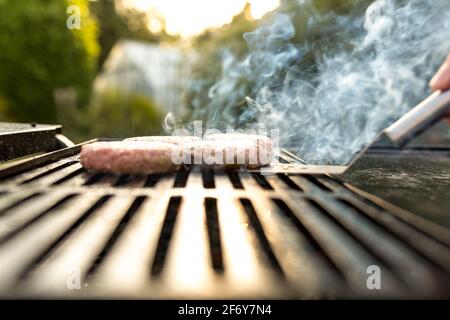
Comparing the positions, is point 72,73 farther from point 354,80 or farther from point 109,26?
point 109,26

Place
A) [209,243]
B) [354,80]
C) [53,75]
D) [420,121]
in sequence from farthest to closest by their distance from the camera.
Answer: [53,75]
[354,80]
[420,121]
[209,243]

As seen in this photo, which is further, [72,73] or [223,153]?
[72,73]

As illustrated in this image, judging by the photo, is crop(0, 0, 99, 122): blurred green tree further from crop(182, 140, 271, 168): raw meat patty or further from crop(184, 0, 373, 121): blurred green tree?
crop(182, 140, 271, 168): raw meat patty

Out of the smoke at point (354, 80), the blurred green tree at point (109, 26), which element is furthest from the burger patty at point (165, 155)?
the blurred green tree at point (109, 26)

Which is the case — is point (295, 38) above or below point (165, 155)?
above

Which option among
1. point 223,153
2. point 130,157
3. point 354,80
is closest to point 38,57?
point 354,80
